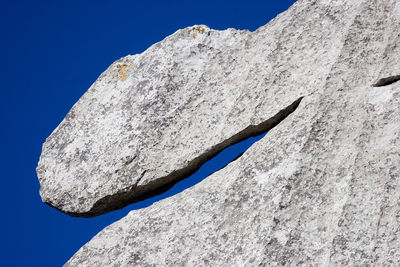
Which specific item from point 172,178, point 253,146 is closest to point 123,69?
point 172,178

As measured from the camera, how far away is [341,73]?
5688mm

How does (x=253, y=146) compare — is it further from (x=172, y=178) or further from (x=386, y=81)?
(x=386, y=81)

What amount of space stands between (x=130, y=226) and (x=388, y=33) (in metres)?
2.89

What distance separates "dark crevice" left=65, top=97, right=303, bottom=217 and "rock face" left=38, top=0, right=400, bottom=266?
17mm

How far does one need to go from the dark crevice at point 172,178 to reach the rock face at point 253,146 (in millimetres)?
17

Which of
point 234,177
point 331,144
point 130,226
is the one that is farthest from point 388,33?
point 130,226

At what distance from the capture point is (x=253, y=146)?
5.80 meters

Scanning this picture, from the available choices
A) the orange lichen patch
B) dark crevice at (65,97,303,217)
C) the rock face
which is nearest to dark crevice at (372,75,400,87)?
the rock face

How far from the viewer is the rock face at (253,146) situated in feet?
16.6

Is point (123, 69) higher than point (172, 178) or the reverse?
higher

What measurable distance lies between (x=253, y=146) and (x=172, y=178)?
872 mm

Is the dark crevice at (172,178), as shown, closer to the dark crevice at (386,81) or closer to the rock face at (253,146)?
the rock face at (253,146)

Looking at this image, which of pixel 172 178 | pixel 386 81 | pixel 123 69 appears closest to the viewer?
pixel 386 81

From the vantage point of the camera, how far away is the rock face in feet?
16.6
